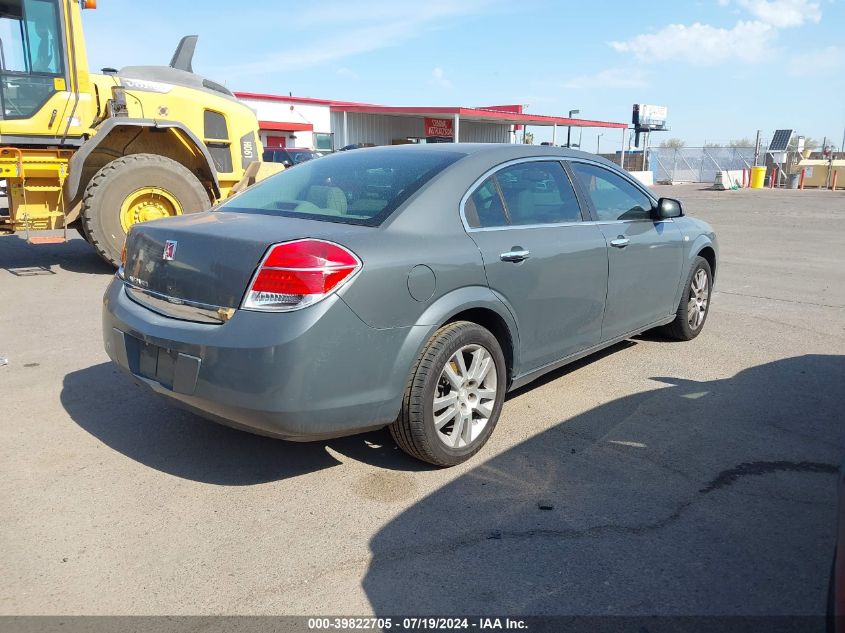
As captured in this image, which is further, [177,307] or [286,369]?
[177,307]

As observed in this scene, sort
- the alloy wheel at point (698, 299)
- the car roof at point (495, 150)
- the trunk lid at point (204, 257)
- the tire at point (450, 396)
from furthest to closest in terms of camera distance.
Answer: the alloy wheel at point (698, 299) < the car roof at point (495, 150) < the tire at point (450, 396) < the trunk lid at point (204, 257)

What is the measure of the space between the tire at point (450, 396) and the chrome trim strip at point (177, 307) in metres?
0.92

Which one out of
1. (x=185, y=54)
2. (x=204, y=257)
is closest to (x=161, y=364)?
(x=204, y=257)

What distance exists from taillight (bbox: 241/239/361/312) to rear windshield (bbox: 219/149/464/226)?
408 millimetres

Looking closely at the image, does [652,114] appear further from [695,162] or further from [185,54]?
[185,54]

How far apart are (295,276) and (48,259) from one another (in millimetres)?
8795

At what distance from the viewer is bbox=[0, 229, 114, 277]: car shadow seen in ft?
29.0

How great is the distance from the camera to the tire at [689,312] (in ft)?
17.7

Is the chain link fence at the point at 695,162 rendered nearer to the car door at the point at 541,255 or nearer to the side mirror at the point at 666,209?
the side mirror at the point at 666,209

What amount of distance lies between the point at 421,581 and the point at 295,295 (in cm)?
124

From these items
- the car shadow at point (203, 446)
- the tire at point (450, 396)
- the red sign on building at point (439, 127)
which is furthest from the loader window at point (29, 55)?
the red sign on building at point (439, 127)

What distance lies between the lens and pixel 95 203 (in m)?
7.85

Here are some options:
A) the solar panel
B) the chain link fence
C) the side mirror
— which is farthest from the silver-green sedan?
the solar panel

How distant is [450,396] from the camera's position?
332 cm
